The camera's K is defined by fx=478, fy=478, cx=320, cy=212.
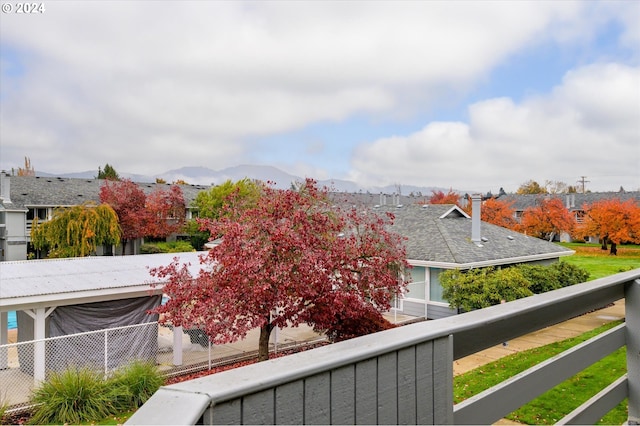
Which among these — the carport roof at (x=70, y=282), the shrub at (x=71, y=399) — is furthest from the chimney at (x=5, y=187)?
the shrub at (x=71, y=399)

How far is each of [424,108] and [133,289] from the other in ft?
49.1

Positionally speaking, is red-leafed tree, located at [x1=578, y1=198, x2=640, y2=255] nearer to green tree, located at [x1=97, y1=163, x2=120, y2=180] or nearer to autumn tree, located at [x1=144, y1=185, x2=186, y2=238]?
autumn tree, located at [x1=144, y1=185, x2=186, y2=238]

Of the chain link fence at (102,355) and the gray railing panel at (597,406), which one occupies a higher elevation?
the gray railing panel at (597,406)

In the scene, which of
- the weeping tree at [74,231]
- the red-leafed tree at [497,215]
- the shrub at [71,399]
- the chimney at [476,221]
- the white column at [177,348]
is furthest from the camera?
the red-leafed tree at [497,215]

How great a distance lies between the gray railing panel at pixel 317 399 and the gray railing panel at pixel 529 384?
528mm

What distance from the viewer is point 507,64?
918cm

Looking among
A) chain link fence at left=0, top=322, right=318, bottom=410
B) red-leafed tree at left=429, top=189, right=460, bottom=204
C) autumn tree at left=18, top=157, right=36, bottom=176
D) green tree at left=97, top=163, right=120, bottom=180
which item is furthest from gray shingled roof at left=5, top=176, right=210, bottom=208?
autumn tree at left=18, top=157, right=36, bottom=176

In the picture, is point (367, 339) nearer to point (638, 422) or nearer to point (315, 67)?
point (638, 422)

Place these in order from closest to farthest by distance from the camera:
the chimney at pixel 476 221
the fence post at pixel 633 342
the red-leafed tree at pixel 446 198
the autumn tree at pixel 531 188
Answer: the fence post at pixel 633 342, the chimney at pixel 476 221, the red-leafed tree at pixel 446 198, the autumn tree at pixel 531 188

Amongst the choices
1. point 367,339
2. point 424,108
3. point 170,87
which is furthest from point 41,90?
point 367,339

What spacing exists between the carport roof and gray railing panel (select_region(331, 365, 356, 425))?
10.7m

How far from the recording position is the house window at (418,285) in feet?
54.3

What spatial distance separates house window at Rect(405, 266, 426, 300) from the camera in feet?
54.3

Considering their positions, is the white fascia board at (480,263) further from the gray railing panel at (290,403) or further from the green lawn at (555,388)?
the gray railing panel at (290,403)
